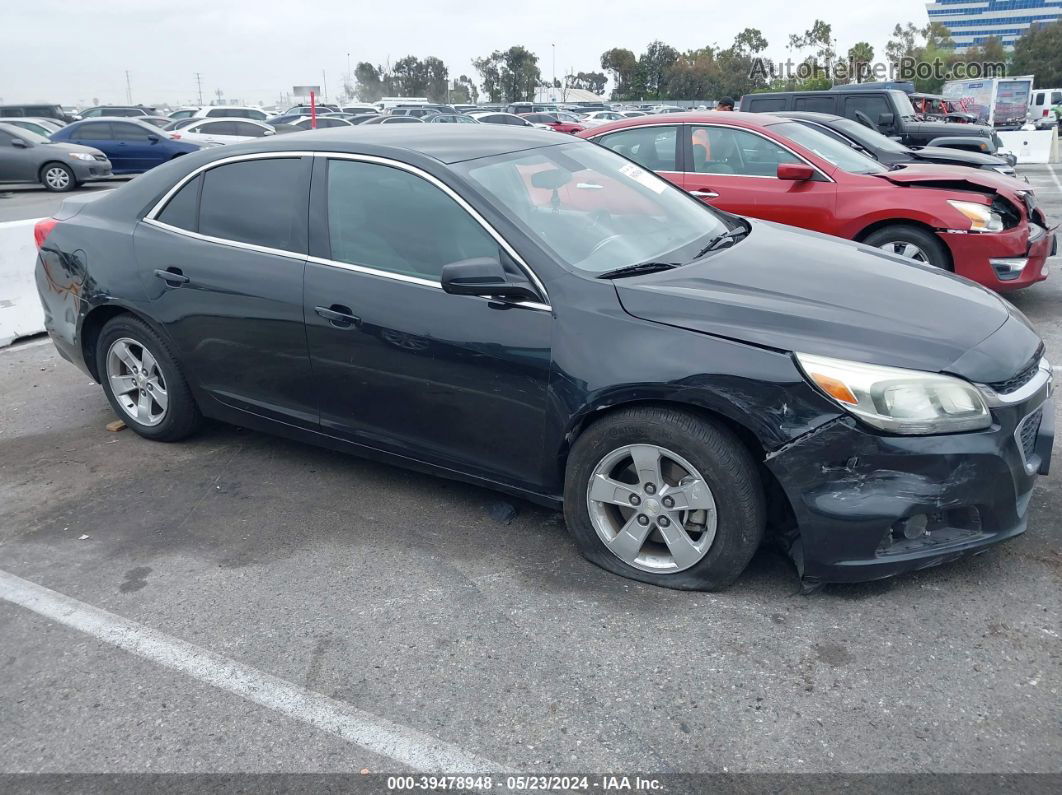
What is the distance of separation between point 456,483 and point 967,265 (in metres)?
4.69

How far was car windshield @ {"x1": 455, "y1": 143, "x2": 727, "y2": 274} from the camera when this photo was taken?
3781 millimetres

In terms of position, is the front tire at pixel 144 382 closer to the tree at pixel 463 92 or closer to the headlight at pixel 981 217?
the headlight at pixel 981 217

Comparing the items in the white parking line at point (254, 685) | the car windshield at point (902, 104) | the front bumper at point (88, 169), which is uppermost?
the car windshield at point (902, 104)

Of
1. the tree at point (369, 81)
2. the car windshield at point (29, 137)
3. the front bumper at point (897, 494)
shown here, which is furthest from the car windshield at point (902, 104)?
the tree at point (369, 81)

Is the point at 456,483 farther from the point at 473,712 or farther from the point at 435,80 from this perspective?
the point at 435,80

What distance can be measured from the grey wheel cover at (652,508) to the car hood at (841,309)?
0.53 m

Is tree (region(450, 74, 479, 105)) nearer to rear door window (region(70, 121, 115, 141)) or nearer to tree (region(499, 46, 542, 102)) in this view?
tree (region(499, 46, 542, 102))

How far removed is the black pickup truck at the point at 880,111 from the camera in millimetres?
13539

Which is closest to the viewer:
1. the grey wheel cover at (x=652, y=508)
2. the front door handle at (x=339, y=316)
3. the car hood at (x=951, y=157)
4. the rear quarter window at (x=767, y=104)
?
the grey wheel cover at (x=652, y=508)

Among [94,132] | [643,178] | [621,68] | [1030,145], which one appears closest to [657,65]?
[621,68]

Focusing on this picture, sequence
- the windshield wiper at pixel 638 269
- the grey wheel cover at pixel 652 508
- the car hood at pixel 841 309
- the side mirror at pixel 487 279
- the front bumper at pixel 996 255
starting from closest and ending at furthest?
the car hood at pixel 841 309 → the grey wheel cover at pixel 652 508 → the side mirror at pixel 487 279 → the windshield wiper at pixel 638 269 → the front bumper at pixel 996 255

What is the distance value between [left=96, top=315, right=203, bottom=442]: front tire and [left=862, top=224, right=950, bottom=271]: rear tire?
203 inches

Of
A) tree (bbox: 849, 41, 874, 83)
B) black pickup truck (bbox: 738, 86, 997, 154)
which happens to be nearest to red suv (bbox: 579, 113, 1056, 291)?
black pickup truck (bbox: 738, 86, 997, 154)

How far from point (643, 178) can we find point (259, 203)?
1.88 metres
